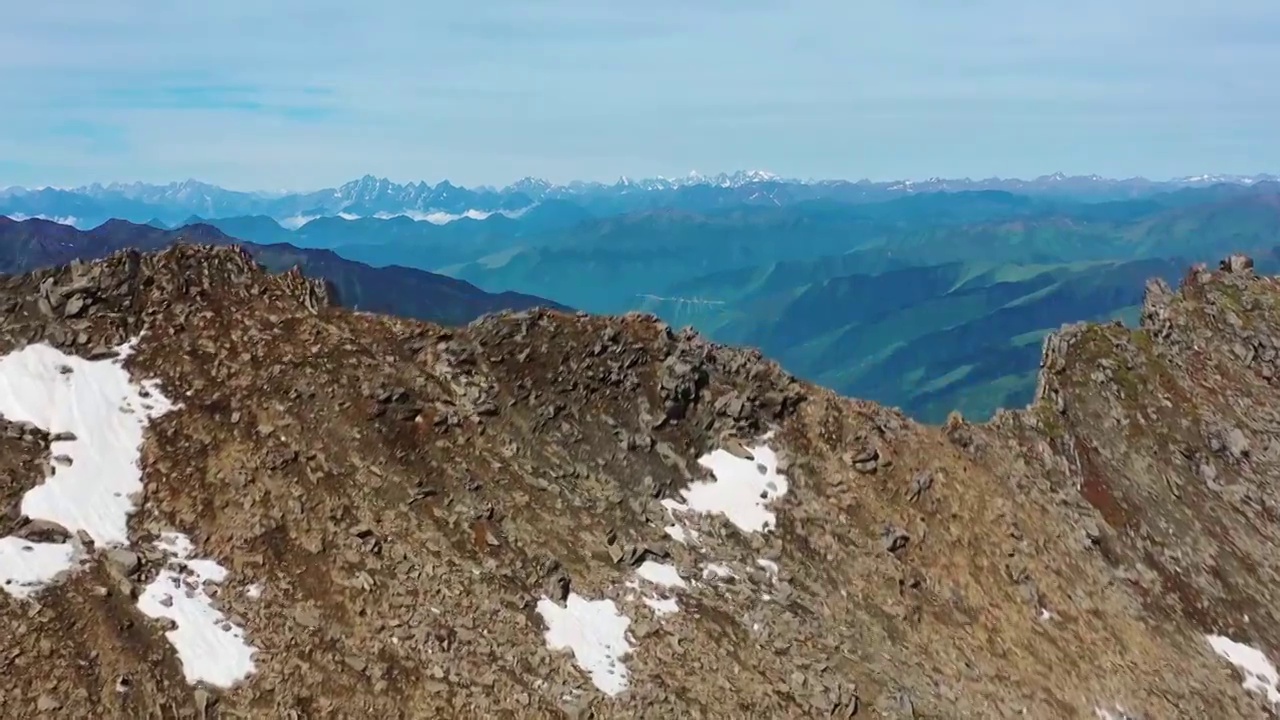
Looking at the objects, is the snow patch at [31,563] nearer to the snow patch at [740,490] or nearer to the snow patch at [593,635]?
the snow patch at [593,635]

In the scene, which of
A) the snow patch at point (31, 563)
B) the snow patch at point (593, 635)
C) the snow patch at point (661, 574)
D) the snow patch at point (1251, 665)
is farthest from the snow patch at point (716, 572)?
the snow patch at point (1251, 665)

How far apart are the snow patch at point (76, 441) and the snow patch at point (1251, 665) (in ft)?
210

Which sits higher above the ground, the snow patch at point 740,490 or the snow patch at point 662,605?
the snow patch at point 740,490

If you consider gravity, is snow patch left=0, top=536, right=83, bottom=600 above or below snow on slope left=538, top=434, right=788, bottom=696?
above

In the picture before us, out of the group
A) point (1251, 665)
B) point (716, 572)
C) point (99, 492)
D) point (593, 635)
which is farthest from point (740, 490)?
point (1251, 665)

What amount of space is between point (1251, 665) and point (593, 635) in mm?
45367

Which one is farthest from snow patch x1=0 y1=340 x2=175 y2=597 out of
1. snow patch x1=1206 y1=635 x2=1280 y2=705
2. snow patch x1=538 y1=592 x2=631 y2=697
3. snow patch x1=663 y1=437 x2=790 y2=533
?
snow patch x1=1206 y1=635 x2=1280 y2=705

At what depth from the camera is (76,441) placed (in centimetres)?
4047

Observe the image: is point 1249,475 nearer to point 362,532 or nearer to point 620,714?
point 620,714

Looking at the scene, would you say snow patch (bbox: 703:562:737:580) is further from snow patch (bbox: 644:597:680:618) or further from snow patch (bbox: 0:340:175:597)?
snow patch (bbox: 0:340:175:597)

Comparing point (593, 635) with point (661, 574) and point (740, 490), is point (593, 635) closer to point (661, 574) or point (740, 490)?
point (661, 574)

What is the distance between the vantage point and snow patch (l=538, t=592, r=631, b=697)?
1588 inches

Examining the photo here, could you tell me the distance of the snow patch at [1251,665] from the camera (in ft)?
187

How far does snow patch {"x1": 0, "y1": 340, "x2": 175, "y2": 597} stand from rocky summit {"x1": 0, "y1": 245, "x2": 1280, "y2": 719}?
0.14 m
